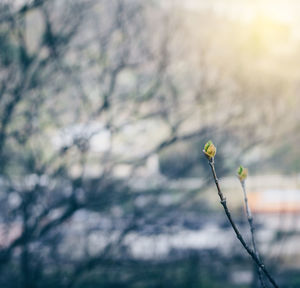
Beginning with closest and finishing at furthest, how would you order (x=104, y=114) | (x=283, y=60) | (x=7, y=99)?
(x=7, y=99) < (x=104, y=114) < (x=283, y=60)

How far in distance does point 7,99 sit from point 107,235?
2099 millimetres

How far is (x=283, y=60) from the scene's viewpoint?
4.94 metres

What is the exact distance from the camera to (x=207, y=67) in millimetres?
4777

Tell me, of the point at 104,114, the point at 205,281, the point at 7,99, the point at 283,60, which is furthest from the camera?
the point at 205,281

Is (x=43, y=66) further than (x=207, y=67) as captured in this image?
No

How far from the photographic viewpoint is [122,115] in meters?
4.79

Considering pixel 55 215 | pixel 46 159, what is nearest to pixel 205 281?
pixel 55 215

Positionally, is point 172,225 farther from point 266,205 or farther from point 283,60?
point 266,205

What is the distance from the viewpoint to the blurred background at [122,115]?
4.44 metres

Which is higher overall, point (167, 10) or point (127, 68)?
point (167, 10)

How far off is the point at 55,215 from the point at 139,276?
4.65 ft

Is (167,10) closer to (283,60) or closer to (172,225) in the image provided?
(283,60)

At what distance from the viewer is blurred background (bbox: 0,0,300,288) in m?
4.44

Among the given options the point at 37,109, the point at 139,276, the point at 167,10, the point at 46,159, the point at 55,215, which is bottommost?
the point at 139,276
